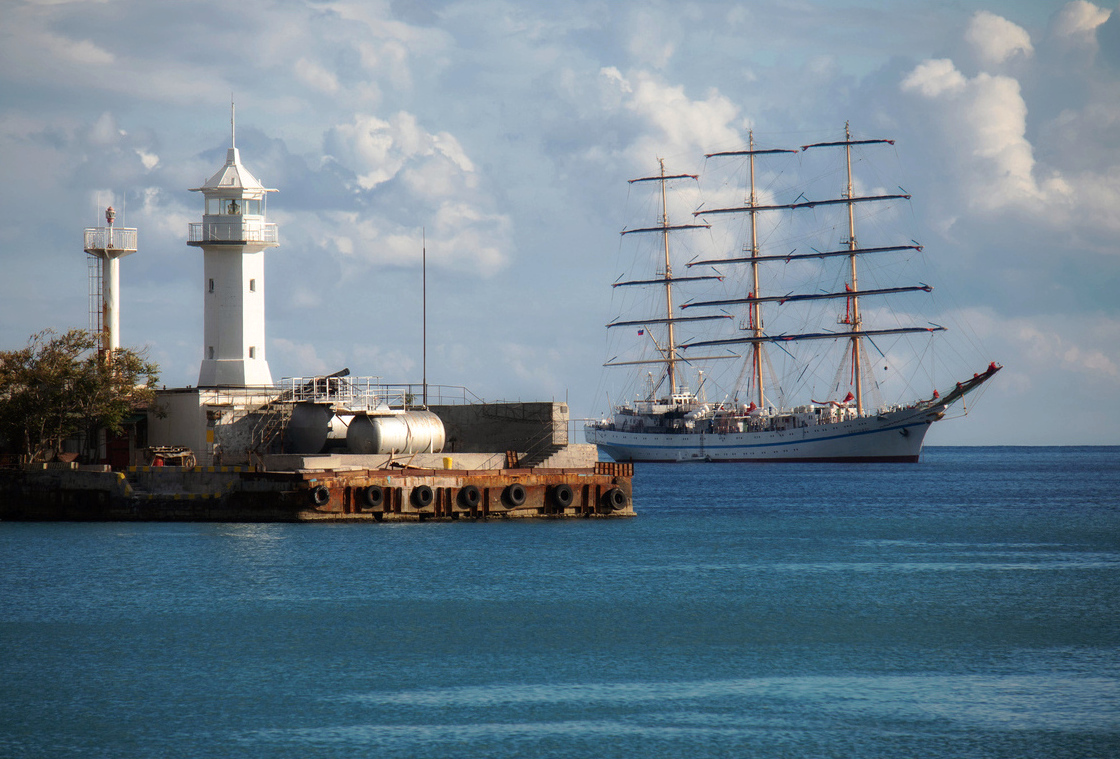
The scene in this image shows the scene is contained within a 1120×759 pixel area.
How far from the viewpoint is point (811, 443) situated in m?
111

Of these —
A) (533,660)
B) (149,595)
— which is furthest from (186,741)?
(149,595)

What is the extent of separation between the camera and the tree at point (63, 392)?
43594mm

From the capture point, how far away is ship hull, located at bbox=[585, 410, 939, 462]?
107562mm

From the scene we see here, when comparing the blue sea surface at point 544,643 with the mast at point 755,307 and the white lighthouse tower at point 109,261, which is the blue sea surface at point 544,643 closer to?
the white lighthouse tower at point 109,261

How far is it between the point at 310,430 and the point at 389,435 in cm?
288

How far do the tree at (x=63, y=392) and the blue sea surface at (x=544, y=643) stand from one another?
15.0 ft

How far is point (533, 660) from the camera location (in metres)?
21.5

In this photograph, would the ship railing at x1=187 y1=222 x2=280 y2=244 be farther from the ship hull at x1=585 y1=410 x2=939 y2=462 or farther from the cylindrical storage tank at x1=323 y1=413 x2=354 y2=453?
the ship hull at x1=585 y1=410 x2=939 y2=462

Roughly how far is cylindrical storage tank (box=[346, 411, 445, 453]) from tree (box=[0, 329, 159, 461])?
761cm

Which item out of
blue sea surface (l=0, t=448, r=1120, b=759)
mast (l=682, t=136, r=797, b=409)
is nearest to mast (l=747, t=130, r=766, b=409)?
mast (l=682, t=136, r=797, b=409)

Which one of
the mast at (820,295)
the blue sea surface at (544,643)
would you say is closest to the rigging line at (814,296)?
the mast at (820,295)

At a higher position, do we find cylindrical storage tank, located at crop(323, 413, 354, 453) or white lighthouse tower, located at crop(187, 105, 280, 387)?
white lighthouse tower, located at crop(187, 105, 280, 387)

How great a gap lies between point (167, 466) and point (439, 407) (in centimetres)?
1239

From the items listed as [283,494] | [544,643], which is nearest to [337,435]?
[283,494]
